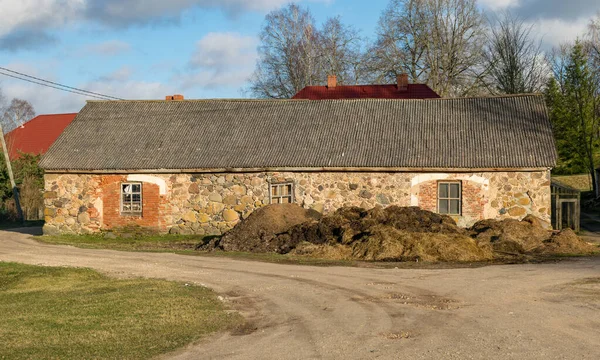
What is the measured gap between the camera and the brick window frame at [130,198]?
25.4 metres

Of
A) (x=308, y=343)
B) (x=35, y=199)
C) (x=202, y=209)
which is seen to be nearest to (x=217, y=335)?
(x=308, y=343)

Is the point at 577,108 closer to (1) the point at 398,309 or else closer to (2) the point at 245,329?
(1) the point at 398,309

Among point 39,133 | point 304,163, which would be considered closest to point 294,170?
point 304,163

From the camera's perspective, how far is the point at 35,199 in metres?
37.6

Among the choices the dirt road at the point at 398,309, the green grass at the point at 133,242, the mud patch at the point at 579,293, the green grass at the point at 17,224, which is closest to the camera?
the dirt road at the point at 398,309

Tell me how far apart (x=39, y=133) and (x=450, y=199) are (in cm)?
4145

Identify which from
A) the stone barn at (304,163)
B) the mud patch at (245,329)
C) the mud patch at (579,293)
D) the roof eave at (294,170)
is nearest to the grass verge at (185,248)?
the stone barn at (304,163)

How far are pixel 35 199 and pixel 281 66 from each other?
24052 millimetres

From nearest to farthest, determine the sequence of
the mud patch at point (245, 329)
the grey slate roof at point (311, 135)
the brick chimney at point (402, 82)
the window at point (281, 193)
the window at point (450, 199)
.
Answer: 1. the mud patch at point (245, 329)
2. the window at point (450, 199)
3. the grey slate roof at point (311, 135)
4. the window at point (281, 193)
5. the brick chimney at point (402, 82)

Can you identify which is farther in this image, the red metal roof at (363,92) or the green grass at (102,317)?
the red metal roof at (363,92)

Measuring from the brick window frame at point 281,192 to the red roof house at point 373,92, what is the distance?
58.8 feet

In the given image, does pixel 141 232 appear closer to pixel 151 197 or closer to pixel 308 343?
pixel 151 197

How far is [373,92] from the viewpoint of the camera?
41969 millimetres

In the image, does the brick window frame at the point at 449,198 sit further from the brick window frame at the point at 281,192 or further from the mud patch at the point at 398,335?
the mud patch at the point at 398,335
